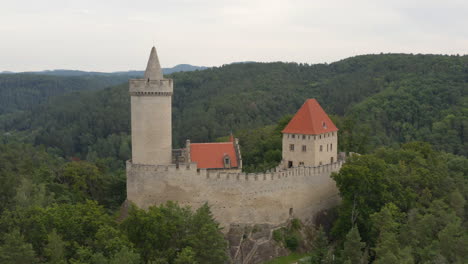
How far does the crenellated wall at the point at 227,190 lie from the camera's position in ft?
118

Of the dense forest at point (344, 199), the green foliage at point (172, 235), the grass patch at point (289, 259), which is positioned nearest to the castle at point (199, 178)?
the dense forest at point (344, 199)

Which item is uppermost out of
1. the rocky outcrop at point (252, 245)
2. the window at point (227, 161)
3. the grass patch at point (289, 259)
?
the window at point (227, 161)

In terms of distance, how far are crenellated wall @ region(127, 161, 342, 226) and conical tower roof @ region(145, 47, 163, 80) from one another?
646cm

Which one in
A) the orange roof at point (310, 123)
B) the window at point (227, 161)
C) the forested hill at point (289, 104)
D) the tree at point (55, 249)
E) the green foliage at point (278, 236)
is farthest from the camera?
the forested hill at point (289, 104)

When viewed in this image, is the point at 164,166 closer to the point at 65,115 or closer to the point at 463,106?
the point at 463,106

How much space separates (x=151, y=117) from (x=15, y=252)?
12.7 meters

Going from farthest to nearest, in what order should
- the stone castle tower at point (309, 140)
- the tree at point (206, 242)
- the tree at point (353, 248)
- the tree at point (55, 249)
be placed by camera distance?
the stone castle tower at point (309, 140)
the tree at point (353, 248)
the tree at point (206, 242)
the tree at point (55, 249)

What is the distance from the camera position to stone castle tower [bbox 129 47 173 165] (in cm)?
3647

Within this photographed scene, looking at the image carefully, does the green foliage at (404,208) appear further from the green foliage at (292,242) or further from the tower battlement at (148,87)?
the tower battlement at (148,87)

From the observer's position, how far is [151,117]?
120 ft

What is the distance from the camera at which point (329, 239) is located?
39.3 meters

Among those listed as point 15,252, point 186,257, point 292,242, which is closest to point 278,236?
point 292,242

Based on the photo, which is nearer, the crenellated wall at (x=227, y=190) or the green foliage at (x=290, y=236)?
the crenellated wall at (x=227, y=190)

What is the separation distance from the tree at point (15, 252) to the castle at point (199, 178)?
29.0 feet
